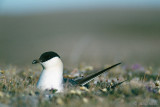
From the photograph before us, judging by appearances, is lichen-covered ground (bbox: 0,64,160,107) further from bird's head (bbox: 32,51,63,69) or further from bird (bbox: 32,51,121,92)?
bird's head (bbox: 32,51,63,69)

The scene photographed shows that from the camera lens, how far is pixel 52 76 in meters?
4.50

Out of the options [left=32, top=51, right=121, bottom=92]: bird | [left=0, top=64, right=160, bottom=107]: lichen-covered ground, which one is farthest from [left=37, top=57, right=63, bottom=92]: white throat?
[left=0, top=64, right=160, bottom=107]: lichen-covered ground

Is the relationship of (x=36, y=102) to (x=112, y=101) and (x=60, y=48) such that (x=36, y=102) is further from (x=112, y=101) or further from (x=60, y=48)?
(x=60, y=48)

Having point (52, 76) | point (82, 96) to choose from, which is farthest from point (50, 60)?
point (82, 96)

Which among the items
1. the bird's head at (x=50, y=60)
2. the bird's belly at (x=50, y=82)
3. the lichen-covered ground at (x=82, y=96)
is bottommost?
the lichen-covered ground at (x=82, y=96)

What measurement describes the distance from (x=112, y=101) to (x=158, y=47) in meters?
16.1

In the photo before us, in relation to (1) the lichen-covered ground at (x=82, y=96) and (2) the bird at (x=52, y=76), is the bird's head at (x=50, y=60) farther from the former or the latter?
(1) the lichen-covered ground at (x=82, y=96)

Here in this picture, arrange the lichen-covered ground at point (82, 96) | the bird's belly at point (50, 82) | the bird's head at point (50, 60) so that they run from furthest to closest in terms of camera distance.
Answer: the bird's head at point (50, 60)
the bird's belly at point (50, 82)
the lichen-covered ground at point (82, 96)

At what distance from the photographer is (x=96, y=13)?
3666 centimetres

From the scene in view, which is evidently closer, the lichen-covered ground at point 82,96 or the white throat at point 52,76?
the lichen-covered ground at point 82,96

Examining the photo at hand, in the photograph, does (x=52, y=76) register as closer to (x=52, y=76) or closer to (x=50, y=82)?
(x=52, y=76)

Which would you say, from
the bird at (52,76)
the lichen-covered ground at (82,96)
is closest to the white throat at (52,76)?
the bird at (52,76)

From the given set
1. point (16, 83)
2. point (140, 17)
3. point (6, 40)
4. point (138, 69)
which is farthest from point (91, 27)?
point (16, 83)

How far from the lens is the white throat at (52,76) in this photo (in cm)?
444
